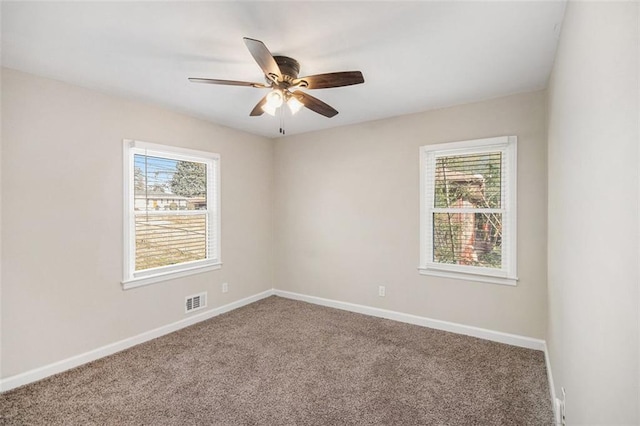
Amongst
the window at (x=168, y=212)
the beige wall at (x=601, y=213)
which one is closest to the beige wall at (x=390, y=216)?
the window at (x=168, y=212)

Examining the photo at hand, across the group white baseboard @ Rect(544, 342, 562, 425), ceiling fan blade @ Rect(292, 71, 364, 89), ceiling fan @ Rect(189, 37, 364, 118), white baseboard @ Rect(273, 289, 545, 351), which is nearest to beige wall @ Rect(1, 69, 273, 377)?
ceiling fan @ Rect(189, 37, 364, 118)

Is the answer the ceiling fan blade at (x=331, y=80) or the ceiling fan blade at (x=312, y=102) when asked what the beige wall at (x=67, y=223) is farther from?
the ceiling fan blade at (x=331, y=80)

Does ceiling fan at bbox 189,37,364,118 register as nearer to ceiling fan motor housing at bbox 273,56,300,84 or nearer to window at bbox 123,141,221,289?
ceiling fan motor housing at bbox 273,56,300,84

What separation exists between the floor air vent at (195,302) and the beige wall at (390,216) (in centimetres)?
125

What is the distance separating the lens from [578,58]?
55.4 inches

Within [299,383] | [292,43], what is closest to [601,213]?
[292,43]

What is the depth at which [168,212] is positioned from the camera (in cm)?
347

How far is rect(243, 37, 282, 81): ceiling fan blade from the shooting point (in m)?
1.62

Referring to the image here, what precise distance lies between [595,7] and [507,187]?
7.11ft

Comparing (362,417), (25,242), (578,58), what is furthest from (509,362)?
(25,242)

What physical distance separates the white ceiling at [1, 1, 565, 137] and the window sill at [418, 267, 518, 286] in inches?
71.5

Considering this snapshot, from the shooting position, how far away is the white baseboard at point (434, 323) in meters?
2.96

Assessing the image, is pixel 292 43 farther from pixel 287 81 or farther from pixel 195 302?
pixel 195 302

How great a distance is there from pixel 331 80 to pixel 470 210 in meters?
2.11
